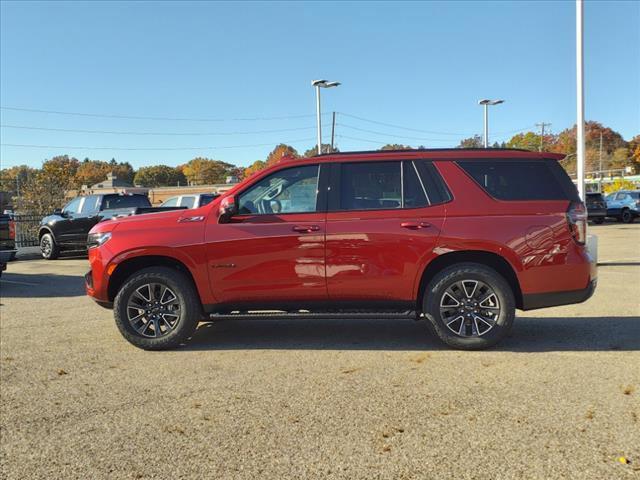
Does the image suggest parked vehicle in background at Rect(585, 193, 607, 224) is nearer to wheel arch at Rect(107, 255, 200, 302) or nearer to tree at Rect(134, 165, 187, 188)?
wheel arch at Rect(107, 255, 200, 302)

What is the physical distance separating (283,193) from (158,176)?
5253 inches

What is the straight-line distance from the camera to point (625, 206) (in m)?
30.0

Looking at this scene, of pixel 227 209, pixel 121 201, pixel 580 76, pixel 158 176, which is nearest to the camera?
pixel 227 209

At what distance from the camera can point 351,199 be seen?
538 centimetres

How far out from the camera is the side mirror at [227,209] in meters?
5.39

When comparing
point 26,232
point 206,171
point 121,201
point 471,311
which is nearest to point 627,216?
point 121,201

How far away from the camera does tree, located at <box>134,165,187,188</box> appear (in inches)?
5143

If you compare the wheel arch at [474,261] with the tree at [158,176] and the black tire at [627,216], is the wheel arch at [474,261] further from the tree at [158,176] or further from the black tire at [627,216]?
the tree at [158,176]

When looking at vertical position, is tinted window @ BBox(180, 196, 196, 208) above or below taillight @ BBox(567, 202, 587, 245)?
above

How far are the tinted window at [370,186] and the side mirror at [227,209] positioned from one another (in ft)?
3.58

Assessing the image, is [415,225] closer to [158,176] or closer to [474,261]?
[474,261]

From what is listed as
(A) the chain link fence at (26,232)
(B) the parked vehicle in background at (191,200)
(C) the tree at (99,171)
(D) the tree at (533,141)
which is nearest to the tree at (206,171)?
(C) the tree at (99,171)

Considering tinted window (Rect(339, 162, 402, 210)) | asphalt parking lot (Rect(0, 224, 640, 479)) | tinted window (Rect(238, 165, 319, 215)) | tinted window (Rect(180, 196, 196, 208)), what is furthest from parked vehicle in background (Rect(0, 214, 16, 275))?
tinted window (Rect(339, 162, 402, 210))

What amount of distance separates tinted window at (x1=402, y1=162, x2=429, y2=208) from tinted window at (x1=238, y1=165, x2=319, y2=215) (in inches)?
36.2
